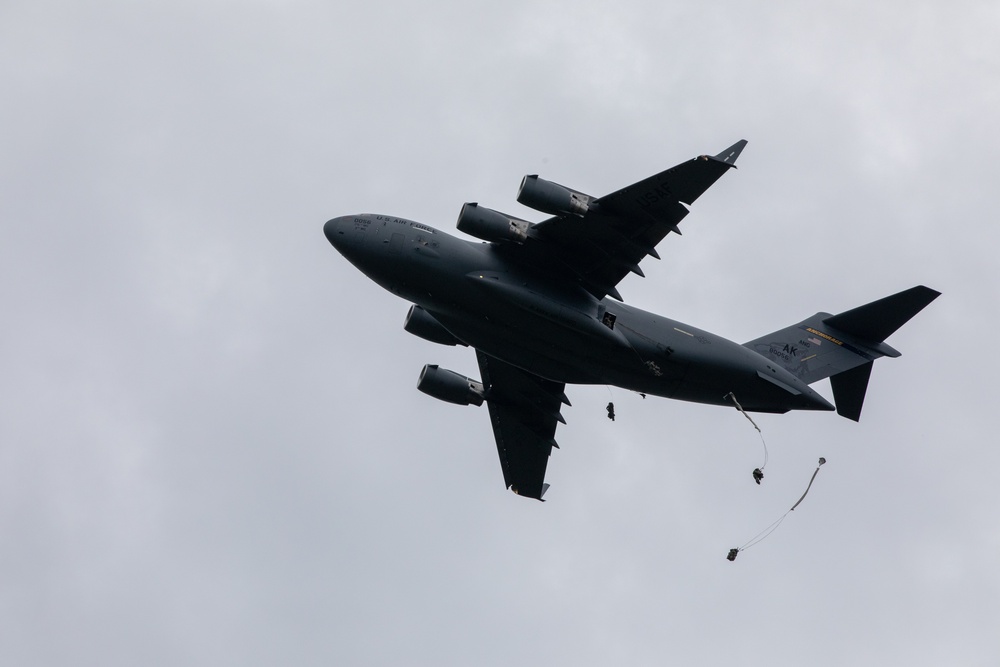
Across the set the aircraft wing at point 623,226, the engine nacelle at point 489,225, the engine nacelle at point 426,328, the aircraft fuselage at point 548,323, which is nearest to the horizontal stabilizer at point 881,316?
the aircraft fuselage at point 548,323

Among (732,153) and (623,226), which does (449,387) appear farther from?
(732,153)

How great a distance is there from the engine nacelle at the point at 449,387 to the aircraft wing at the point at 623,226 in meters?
5.40

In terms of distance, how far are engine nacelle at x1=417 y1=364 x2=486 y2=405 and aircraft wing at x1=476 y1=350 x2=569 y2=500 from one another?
12.6 inches

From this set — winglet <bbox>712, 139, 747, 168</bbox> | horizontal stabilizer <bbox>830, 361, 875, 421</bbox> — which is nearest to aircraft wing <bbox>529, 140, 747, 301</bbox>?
winglet <bbox>712, 139, 747, 168</bbox>

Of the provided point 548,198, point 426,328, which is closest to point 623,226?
point 548,198

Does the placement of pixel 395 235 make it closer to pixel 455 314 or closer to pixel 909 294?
pixel 455 314

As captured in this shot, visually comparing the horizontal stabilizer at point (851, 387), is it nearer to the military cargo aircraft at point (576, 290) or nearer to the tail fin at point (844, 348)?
the tail fin at point (844, 348)

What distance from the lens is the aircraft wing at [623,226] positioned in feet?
72.6

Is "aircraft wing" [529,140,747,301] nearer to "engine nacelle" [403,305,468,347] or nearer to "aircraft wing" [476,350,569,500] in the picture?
"engine nacelle" [403,305,468,347]

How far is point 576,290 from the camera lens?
24516 mm

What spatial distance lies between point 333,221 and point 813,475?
38.5 ft

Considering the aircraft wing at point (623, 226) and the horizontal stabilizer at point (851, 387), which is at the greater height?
the aircraft wing at point (623, 226)

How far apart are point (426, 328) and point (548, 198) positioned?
17.6 ft

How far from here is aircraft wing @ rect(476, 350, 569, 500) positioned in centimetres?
2841
